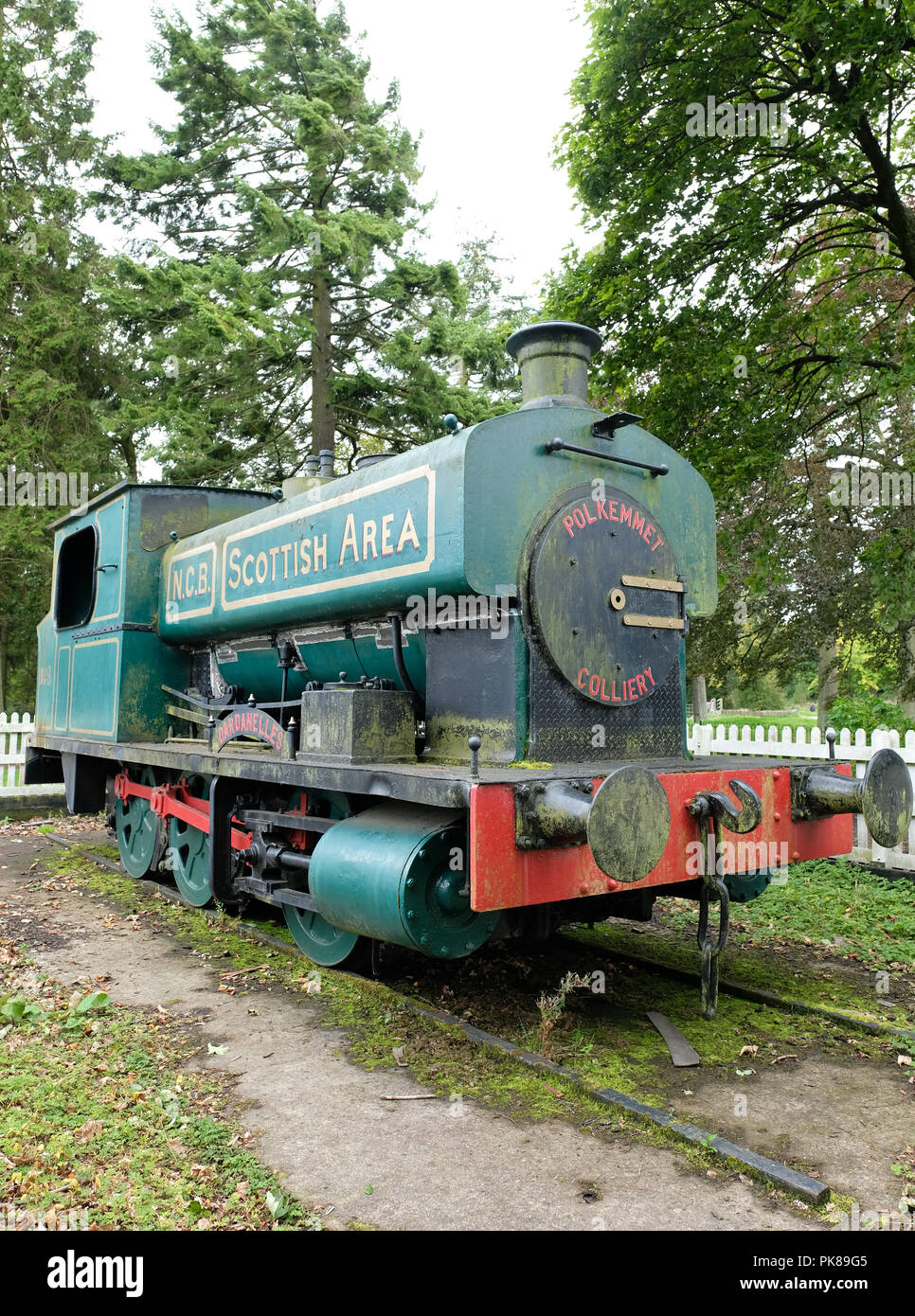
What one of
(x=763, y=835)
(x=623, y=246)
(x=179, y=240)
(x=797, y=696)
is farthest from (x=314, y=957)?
(x=797, y=696)

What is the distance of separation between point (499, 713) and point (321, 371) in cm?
1131

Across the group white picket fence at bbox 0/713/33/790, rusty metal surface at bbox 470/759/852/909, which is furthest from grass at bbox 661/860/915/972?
white picket fence at bbox 0/713/33/790

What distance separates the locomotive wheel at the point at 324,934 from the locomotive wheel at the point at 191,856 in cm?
108

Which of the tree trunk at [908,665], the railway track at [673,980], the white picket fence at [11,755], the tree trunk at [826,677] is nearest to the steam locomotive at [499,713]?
the railway track at [673,980]

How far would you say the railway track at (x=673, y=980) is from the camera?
2777mm

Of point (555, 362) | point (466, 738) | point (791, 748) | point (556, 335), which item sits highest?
point (556, 335)

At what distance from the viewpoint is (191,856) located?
21.3 ft

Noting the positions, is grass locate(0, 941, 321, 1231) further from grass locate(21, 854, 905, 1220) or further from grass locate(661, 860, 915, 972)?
grass locate(661, 860, 915, 972)

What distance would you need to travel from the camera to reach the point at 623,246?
9.67 metres

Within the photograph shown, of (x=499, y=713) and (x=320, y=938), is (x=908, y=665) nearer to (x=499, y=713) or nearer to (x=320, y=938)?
(x=320, y=938)

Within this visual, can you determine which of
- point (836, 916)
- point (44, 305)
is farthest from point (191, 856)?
point (44, 305)

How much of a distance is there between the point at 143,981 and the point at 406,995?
151 cm

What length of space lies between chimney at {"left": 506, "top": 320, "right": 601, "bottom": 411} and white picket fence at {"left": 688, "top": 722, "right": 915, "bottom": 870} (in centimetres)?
323

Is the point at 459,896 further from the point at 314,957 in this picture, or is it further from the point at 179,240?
the point at 179,240
